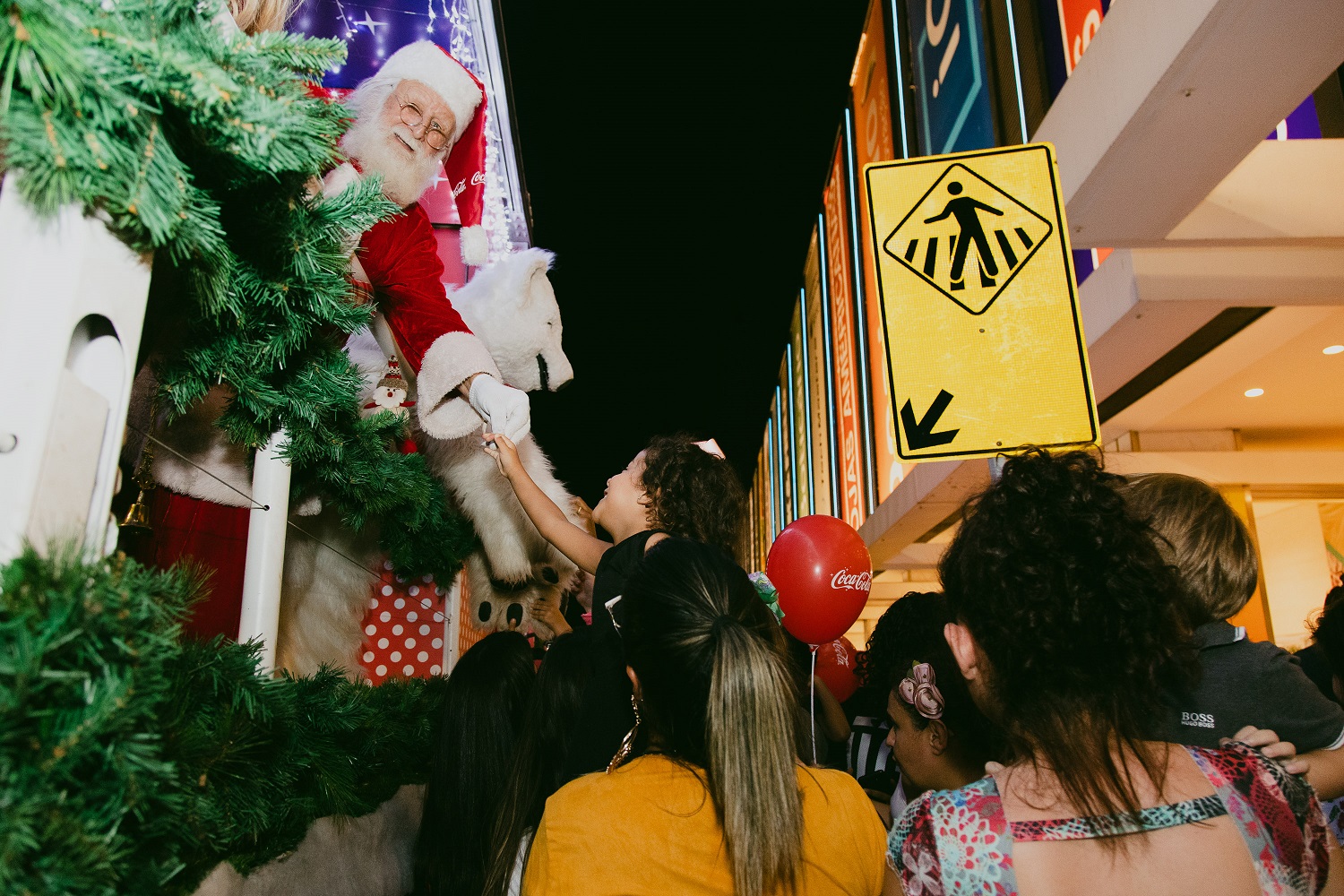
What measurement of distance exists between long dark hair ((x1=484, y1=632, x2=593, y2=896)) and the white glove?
533mm

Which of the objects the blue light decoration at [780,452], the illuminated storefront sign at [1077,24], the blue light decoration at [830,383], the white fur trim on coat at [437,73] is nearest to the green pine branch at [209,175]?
the white fur trim on coat at [437,73]

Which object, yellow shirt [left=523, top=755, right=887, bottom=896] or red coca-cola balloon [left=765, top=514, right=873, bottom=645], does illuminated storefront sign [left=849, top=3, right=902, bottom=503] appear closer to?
red coca-cola balloon [left=765, top=514, right=873, bottom=645]

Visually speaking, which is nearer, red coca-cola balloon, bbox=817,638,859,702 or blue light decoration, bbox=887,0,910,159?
red coca-cola balloon, bbox=817,638,859,702

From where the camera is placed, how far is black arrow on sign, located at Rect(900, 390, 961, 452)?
86.0 inches

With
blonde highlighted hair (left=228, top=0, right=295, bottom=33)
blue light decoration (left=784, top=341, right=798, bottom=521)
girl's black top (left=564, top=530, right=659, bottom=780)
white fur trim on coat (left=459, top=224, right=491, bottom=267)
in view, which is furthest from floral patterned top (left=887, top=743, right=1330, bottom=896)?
blue light decoration (left=784, top=341, right=798, bottom=521)

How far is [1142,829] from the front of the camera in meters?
1.00

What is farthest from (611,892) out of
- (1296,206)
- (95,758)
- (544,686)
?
(1296,206)

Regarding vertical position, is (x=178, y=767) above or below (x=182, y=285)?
below

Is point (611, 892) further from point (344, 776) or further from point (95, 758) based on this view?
point (95, 758)

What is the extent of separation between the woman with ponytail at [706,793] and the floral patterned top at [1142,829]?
13 centimetres

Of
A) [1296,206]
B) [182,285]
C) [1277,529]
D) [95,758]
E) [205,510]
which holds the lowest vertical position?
[95,758]

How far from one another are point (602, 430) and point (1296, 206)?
11641mm

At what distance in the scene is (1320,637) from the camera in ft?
6.81

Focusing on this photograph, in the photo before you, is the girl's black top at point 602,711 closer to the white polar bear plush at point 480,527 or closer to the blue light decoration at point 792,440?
the white polar bear plush at point 480,527
